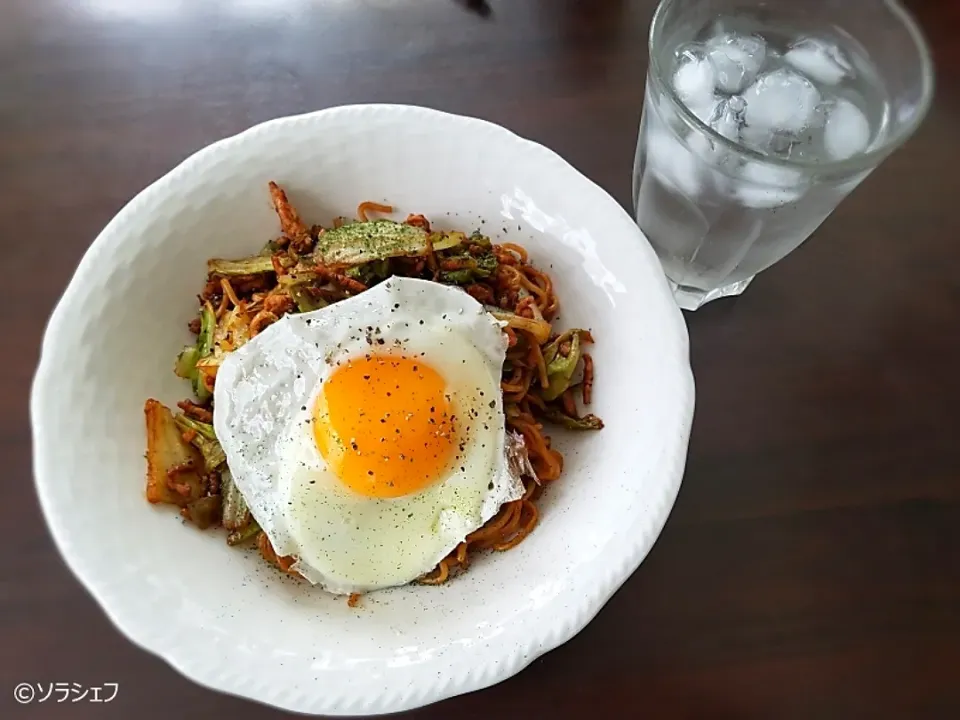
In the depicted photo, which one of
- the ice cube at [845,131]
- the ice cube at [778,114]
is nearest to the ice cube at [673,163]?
the ice cube at [778,114]

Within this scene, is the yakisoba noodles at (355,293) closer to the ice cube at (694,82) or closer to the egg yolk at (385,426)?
the egg yolk at (385,426)

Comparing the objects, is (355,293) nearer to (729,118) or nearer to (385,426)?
(385,426)

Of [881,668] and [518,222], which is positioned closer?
[881,668]

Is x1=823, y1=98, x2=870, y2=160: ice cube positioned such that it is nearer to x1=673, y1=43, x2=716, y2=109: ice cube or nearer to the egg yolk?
x1=673, y1=43, x2=716, y2=109: ice cube

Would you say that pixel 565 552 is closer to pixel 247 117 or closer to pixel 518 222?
pixel 518 222

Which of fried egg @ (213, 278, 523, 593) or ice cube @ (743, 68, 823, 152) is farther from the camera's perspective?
ice cube @ (743, 68, 823, 152)

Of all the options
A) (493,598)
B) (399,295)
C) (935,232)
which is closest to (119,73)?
(399,295)

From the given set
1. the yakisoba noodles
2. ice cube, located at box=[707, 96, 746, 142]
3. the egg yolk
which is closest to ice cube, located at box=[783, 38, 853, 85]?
ice cube, located at box=[707, 96, 746, 142]
